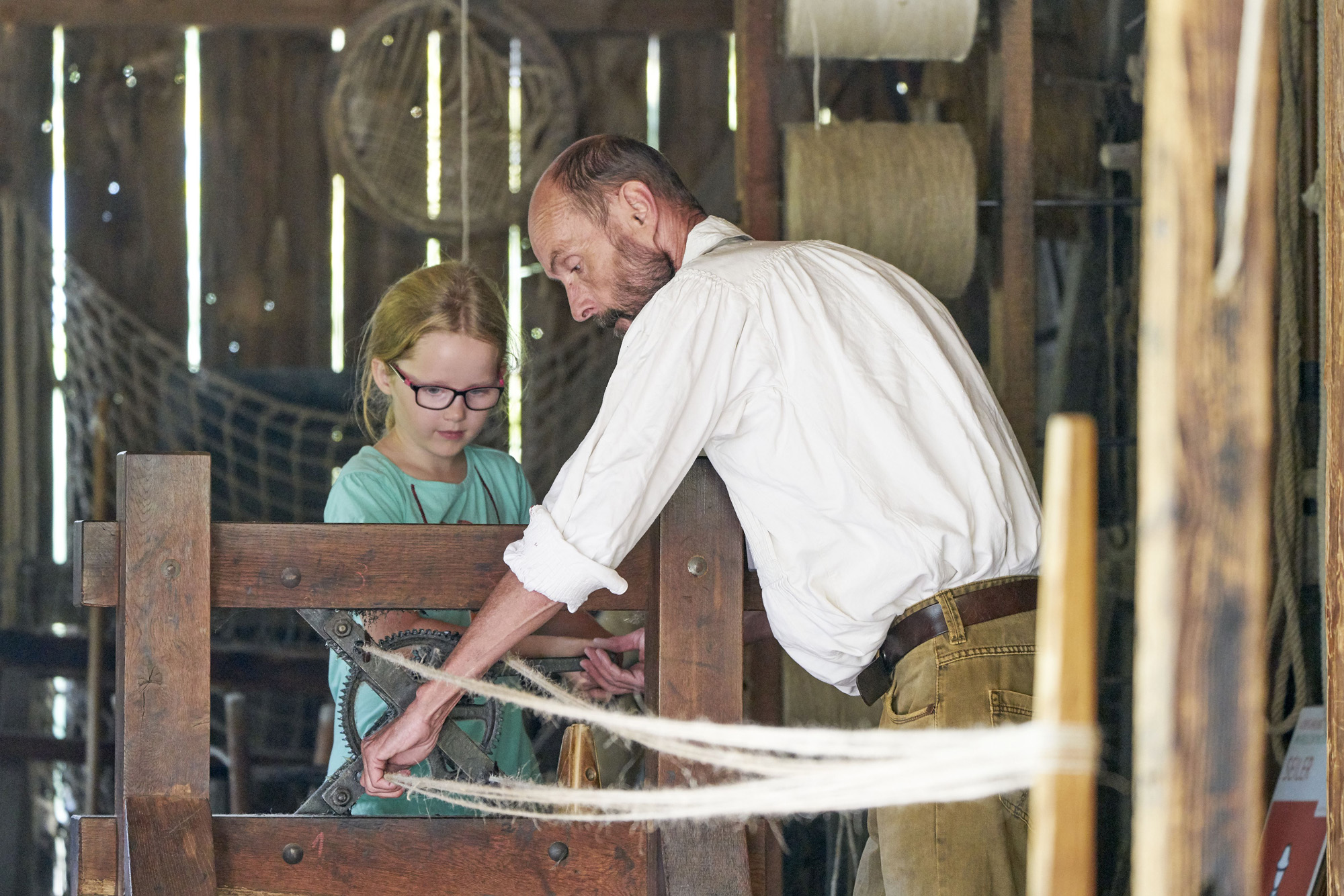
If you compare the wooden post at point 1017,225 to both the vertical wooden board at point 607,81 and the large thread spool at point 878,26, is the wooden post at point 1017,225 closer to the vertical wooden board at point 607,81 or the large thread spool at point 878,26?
the large thread spool at point 878,26

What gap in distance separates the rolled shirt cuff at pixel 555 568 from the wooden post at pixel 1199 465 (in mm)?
743

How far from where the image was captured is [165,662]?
1.55 m

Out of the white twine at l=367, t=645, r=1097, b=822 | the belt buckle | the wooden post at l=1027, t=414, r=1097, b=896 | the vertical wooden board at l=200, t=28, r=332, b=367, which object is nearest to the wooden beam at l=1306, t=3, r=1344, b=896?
the belt buckle

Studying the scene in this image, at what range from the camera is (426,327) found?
207cm

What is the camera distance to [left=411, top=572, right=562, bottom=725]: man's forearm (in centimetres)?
150

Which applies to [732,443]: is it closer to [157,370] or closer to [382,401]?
[382,401]

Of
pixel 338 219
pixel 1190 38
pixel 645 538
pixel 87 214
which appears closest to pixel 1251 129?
pixel 1190 38

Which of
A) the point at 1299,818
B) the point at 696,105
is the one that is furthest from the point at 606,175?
the point at 696,105

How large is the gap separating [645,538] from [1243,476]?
92cm

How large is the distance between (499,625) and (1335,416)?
87 cm

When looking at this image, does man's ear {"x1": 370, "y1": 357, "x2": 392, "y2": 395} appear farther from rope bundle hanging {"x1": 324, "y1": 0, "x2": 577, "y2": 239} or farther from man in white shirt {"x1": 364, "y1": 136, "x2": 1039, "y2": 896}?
rope bundle hanging {"x1": 324, "y1": 0, "x2": 577, "y2": 239}

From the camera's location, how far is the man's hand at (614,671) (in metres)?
1.88

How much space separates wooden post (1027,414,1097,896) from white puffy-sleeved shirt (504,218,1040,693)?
74 cm

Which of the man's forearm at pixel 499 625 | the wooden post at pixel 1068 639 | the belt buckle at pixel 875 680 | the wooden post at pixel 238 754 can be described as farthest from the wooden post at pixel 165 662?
the wooden post at pixel 238 754
